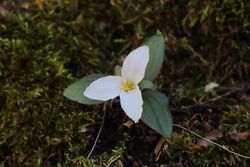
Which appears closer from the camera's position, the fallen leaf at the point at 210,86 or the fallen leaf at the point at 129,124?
the fallen leaf at the point at 129,124

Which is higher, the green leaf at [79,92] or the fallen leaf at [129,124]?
the green leaf at [79,92]

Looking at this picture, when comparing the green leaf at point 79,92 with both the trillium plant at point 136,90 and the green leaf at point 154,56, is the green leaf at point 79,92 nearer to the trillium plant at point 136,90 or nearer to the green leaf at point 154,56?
the trillium plant at point 136,90

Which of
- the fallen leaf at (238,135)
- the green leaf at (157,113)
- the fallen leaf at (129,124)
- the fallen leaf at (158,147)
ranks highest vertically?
the green leaf at (157,113)

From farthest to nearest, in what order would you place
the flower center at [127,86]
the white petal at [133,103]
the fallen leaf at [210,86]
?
the fallen leaf at [210,86] < the flower center at [127,86] < the white petal at [133,103]

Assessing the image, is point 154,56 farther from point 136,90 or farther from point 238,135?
point 238,135

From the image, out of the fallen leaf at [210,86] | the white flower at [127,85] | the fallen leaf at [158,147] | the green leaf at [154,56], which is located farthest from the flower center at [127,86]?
the fallen leaf at [210,86]

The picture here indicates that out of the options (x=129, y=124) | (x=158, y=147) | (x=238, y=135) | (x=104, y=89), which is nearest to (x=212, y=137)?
(x=238, y=135)

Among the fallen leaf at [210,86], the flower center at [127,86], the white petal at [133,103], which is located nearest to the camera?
the white petal at [133,103]
